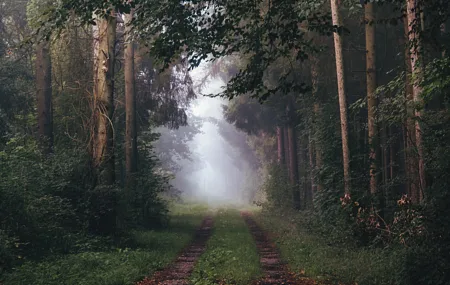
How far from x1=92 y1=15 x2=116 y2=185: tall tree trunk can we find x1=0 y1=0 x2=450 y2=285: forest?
0.15ft

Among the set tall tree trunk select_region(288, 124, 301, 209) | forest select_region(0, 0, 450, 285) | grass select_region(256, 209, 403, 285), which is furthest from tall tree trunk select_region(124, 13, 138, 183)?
tall tree trunk select_region(288, 124, 301, 209)

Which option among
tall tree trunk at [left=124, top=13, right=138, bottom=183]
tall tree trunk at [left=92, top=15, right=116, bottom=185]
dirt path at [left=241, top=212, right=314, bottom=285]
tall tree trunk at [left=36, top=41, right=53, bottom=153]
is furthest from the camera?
tall tree trunk at [left=124, top=13, right=138, bottom=183]

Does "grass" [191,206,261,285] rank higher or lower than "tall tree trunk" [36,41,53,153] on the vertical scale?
lower

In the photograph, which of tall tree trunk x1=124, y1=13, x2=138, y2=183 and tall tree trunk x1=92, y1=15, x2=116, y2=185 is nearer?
tall tree trunk x1=92, y1=15, x2=116, y2=185

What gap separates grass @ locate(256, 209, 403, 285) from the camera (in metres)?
A: 9.99

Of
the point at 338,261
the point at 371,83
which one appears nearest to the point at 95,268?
the point at 338,261

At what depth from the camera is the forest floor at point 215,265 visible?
995 cm

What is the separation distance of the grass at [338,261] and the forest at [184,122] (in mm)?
73

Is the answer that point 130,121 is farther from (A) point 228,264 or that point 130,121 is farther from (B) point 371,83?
(A) point 228,264

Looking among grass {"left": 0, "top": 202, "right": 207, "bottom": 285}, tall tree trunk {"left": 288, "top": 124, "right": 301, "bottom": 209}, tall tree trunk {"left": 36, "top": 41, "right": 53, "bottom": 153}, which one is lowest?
grass {"left": 0, "top": 202, "right": 207, "bottom": 285}

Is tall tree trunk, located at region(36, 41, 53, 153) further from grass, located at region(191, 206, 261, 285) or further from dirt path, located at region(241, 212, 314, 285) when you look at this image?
dirt path, located at region(241, 212, 314, 285)

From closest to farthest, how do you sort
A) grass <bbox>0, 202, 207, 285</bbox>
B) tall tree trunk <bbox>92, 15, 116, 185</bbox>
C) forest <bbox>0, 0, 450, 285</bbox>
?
1. forest <bbox>0, 0, 450, 285</bbox>
2. grass <bbox>0, 202, 207, 285</bbox>
3. tall tree trunk <bbox>92, 15, 116, 185</bbox>

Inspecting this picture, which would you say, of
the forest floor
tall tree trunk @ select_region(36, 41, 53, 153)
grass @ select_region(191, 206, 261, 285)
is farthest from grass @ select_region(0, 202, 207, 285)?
tall tree trunk @ select_region(36, 41, 53, 153)

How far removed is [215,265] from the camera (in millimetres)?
12375
